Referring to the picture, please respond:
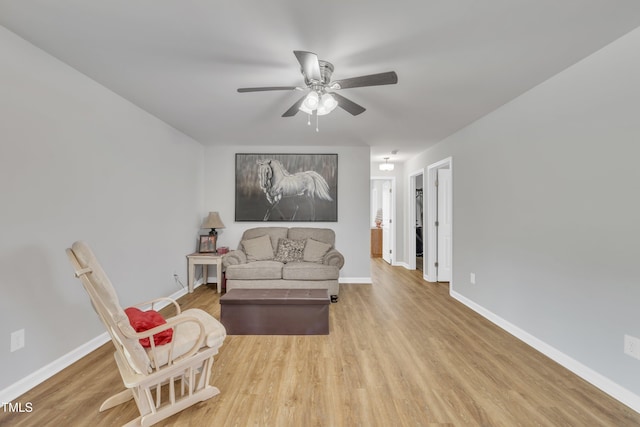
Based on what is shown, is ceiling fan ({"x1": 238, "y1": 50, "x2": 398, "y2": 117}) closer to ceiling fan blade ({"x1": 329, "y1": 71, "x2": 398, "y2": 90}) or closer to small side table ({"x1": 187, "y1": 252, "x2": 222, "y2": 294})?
ceiling fan blade ({"x1": 329, "y1": 71, "x2": 398, "y2": 90})

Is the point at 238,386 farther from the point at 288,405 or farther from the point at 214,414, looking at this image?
the point at 288,405

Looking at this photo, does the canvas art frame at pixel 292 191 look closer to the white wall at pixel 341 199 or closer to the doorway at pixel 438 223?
the white wall at pixel 341 199

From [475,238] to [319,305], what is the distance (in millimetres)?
2223

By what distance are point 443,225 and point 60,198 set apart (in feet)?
16.9

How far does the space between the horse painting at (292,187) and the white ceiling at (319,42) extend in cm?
188

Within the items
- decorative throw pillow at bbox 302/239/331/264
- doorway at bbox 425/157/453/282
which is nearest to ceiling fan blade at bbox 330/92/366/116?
decorative throw pillow at bbox 302/239/331/264

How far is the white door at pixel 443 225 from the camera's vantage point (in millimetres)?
5059

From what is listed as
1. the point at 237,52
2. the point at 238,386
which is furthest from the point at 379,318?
the point at 237,52

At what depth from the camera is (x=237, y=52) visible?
83.0 inches

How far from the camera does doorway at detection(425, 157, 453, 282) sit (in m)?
5.07

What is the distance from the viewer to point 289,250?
4.48m

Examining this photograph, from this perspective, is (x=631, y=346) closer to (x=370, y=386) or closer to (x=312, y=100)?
(x=370, y=386)

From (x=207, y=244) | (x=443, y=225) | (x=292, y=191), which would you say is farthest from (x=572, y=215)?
(x=207, y=244)

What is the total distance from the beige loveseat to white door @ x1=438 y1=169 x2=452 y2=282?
1998 millimetres
